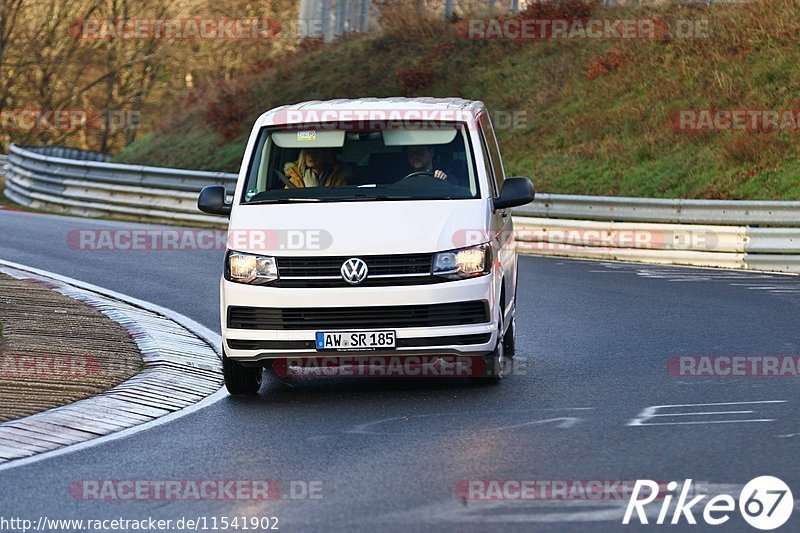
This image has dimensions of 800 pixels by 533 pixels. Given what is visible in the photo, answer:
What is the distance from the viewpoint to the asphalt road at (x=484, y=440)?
23.1 feet

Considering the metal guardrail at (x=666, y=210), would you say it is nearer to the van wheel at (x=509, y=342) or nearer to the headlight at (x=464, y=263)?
the van wheel at (x=509, y=342)

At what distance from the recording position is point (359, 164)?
36.7ft

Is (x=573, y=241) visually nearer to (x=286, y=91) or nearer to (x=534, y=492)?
(x=534, y=492)

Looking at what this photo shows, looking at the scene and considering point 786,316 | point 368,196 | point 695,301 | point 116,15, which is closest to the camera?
point 368,196

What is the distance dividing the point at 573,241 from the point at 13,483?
1565cm

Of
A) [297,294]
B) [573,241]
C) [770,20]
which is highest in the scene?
[770,20]

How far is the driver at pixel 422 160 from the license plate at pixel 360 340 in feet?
Answer: 5.26

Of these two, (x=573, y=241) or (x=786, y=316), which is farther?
(x=573, y=241)

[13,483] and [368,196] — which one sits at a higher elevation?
[368,196]

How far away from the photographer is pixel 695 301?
1614 cm

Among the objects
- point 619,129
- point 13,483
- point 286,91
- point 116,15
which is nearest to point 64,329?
point 13,483

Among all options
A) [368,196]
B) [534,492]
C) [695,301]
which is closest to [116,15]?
[695,301]

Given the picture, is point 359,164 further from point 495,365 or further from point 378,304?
point 495,365

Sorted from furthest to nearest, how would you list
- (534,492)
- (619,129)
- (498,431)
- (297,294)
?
(619,129), (297,294), (498,431), (534,492)
